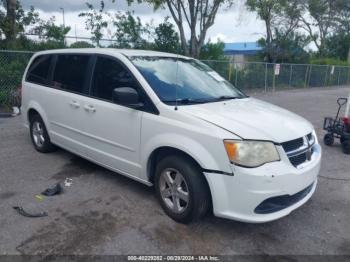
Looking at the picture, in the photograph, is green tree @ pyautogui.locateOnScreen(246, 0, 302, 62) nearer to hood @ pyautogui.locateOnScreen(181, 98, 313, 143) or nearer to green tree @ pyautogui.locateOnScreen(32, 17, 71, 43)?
green tree @ pyautogui.locateOnScreen(32, 17, 71, 43)

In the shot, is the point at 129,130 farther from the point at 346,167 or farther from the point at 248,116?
the point at 346,167

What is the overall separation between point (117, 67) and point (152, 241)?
2133 millimetres

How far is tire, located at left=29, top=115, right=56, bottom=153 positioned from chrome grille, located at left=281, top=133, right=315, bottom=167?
394 centimetres

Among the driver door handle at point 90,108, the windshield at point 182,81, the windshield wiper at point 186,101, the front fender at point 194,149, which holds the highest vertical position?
the windshield at point 182,81

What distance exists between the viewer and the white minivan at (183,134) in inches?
124

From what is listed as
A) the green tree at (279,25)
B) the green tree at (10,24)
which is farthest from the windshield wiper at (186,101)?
the green tree at (279,25)

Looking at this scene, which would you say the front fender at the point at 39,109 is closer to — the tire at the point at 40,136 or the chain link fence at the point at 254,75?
the tire at the point at 40,136

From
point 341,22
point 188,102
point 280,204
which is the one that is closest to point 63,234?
point 188,102

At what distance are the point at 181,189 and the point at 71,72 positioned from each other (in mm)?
2569

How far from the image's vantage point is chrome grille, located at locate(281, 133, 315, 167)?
3.33 metres

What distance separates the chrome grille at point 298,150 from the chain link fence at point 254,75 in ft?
28.5

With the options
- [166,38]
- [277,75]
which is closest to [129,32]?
[166,38]

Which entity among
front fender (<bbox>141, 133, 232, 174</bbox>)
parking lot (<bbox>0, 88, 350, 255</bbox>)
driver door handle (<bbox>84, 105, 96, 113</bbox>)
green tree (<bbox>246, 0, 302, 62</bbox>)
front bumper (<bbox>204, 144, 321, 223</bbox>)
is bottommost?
parking lot (<bbox>0, 88, 350, 255</bbox>)

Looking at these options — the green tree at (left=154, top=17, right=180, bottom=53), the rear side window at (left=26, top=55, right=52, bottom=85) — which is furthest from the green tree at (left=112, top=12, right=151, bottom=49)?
the rear side window at (left=26, top=55, right=52, bottom=85)
